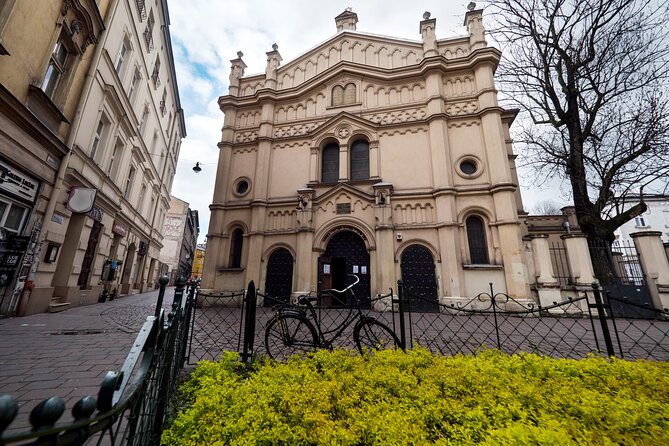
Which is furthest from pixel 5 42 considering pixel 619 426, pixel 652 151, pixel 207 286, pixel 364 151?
pixel 652 151

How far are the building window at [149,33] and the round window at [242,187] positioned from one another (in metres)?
8.12

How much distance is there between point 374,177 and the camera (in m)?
13.8

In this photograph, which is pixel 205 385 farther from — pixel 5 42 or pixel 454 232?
pixel 454 232

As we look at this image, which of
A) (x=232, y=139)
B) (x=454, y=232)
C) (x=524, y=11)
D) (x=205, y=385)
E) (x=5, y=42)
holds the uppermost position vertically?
(x=524, y=11)

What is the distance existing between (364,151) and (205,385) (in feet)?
45.2

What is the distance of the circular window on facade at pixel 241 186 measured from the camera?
1577 cm

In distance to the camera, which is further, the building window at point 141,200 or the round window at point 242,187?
the building window at point 141,200

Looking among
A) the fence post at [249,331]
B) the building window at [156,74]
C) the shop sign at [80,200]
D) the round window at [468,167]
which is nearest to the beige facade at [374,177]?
the round window at [468,167]

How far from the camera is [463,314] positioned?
10625mm

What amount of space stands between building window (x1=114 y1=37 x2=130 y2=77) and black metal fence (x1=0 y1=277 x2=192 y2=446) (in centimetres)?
1357

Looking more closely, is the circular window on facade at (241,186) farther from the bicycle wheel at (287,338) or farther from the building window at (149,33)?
the bicycle wheel at (287,338)

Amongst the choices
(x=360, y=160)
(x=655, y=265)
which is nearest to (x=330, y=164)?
(x=360, y=160)

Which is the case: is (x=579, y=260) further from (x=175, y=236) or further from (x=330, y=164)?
(x=175, y=236)

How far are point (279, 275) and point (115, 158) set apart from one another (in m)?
9.31
